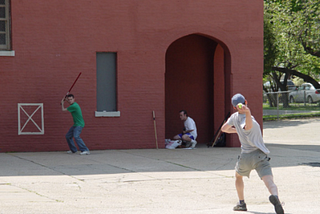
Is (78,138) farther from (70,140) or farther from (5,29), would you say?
(5,29)

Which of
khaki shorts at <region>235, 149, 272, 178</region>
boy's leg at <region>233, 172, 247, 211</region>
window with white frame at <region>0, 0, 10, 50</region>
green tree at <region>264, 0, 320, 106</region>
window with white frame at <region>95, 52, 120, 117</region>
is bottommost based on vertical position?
boy's leg at <region>233, 172, 247, 211</region>

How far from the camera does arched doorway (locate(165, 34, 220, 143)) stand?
59.4 feet

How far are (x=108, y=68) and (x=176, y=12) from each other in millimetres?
2606

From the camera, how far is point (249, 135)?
712 cm

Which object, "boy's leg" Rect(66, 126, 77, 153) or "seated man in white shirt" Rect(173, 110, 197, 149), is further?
"seated man in white shirt" Rect(173, 110, 197, 149)

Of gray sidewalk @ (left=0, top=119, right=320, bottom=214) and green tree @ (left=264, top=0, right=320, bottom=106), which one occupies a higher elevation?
green tree @ (left=264, top=0, right=320, bottom=106)

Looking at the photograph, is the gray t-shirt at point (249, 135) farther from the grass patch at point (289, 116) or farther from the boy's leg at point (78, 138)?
the grass patch at point (289, 116)

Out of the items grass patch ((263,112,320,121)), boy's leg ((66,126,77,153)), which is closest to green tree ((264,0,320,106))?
grass patch ((263,112,320,121))

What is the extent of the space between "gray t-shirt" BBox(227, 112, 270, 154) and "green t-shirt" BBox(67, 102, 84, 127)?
23.7ft

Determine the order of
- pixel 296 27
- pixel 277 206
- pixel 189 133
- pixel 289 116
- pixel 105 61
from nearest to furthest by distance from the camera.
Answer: pixel 277 206 → pixel 105 61 → pixel 189 133 → pixel 289 116 → pixel 296 27

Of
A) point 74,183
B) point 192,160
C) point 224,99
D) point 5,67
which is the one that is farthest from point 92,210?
point 224,99

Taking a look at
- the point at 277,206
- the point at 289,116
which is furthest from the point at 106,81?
the point at 289,116

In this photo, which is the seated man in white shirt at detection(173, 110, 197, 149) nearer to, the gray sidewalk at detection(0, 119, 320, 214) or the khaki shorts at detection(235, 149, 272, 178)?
the gray sidewalk at detection(0, 119, 320, 214)

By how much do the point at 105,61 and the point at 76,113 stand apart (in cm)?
219
